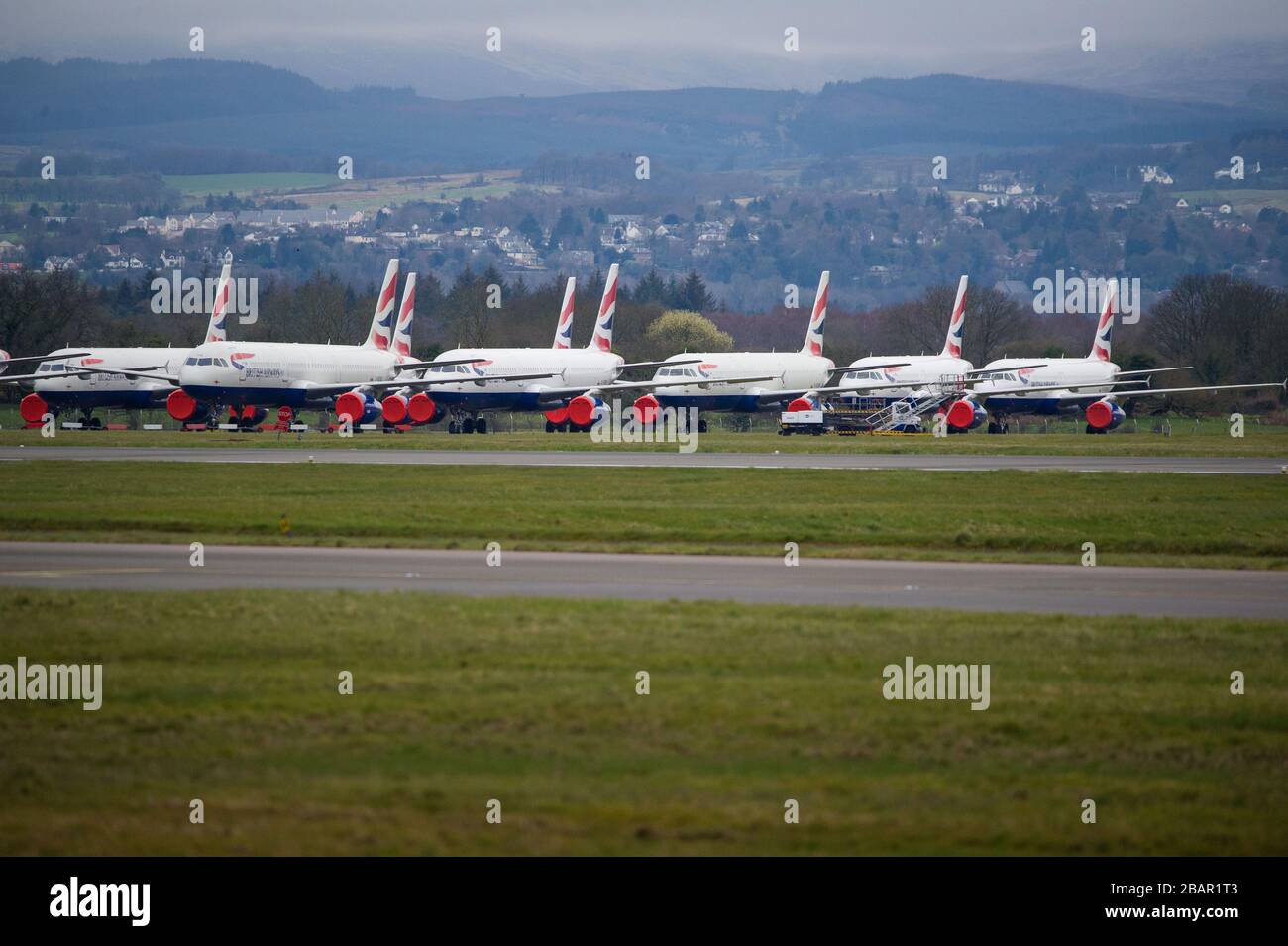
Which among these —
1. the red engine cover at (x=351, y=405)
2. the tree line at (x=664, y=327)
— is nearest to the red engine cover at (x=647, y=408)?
the red engine cover at (x=351, y=405)

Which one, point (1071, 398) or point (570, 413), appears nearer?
point (570, 413)

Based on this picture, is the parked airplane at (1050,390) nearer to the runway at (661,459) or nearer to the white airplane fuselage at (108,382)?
the runway at (661,459)

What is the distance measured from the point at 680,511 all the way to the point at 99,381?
6219 centimetres

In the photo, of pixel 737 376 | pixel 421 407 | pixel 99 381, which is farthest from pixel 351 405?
pixel 737 376

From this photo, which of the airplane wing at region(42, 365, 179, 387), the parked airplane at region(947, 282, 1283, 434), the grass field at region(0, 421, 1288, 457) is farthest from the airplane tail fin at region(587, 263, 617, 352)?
the airplane wing at region(42, 365, 179, 387)

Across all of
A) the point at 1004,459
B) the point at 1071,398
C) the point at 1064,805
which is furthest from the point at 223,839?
the point at 1071,398

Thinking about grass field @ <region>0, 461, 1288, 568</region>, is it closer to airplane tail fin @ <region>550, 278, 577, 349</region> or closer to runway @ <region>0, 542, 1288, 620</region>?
runway @ <region>0, 542, 1288, 620</region>

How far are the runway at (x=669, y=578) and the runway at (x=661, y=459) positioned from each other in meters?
23.4

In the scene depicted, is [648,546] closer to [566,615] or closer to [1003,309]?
[566,615]

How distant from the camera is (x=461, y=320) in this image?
568 ft

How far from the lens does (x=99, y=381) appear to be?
91.0m

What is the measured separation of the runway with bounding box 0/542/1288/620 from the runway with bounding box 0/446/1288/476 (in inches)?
920

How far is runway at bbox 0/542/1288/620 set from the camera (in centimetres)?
2391
